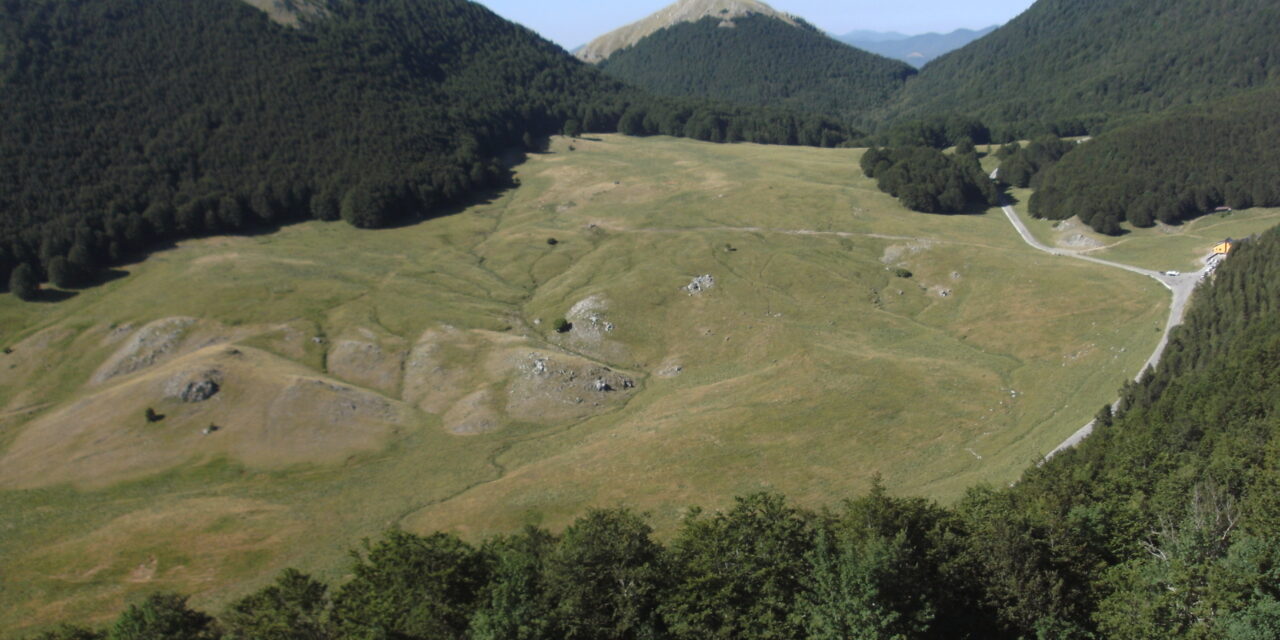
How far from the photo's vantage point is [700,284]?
4281 inches

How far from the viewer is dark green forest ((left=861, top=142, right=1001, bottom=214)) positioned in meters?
142

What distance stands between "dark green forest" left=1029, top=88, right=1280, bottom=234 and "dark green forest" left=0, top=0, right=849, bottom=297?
427 ft

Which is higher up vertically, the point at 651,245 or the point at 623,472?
the point at 651,245

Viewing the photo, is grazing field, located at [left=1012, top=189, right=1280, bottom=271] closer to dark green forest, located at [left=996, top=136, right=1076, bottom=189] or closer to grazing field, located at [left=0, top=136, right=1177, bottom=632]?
grazing field, located at [left=0, top=136, right=1177, bottom=632]

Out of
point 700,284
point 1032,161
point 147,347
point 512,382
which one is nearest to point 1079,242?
point 1032,161

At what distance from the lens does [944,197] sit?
143m

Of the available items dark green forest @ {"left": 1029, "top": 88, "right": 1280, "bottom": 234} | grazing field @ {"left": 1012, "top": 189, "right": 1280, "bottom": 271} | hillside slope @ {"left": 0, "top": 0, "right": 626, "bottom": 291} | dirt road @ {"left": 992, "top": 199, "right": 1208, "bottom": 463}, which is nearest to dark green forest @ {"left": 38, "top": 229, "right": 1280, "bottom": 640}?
dirt road @ {"left": 992, "top": 199, "right": 1208, "bottom": 463}

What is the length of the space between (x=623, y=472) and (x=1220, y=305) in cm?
A: 6731

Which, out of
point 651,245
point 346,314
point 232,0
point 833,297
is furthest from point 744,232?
point 232,0

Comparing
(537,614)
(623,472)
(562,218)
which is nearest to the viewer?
(537,614)

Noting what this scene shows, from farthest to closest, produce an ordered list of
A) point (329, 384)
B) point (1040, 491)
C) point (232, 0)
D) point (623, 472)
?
point (232, 0) → point (329, 384) → point (623, 472) → point (1040, 491)

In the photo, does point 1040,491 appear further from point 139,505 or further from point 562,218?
point 562,218

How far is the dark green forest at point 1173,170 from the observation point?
414ft

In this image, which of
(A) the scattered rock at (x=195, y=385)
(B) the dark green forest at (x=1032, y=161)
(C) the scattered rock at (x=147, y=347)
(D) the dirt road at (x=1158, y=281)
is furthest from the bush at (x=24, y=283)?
(B) the dark green forest at (x=1032, y=161)
